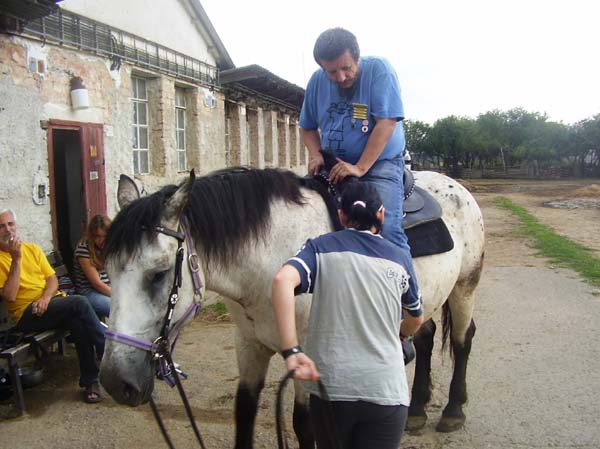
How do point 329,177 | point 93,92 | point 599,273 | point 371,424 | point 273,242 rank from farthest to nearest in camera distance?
point 599,273
point 93,92
point 329,177
point 273,242
point 371,424

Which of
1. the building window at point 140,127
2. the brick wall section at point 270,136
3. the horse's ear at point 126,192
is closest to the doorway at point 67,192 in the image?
the building window at point 140,127

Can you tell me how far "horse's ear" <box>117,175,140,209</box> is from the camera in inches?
100

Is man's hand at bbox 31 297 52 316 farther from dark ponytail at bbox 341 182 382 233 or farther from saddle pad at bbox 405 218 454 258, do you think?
dark ponytail at bbox 341 182 382 233

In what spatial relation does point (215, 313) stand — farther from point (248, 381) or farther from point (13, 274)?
point (248, 381)

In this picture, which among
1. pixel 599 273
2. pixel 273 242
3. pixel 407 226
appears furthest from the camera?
pixel 599 273

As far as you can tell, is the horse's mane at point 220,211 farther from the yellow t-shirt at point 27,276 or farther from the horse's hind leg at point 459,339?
the yellow t-shirt at point 27,276

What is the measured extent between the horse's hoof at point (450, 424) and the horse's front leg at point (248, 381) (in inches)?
58.2

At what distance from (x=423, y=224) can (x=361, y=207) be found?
1.44 m

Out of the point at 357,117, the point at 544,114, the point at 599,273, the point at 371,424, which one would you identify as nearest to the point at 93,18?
the point at 357,117

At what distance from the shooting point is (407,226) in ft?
10.7

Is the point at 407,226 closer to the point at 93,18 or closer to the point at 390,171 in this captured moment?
the point at 390,171

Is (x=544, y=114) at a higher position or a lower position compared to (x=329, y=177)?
higher

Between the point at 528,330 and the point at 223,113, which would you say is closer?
the point at 528,330

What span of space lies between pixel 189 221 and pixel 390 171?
119 centimetres
